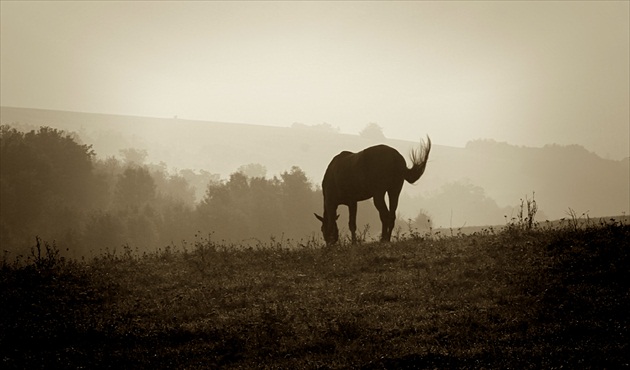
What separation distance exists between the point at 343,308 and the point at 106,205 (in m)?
60.3

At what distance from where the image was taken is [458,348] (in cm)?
682

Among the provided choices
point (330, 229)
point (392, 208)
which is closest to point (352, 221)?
point (330, 229)

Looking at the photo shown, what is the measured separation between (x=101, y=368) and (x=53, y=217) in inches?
2031

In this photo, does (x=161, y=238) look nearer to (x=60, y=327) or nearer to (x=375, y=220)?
(x=375, y=220)

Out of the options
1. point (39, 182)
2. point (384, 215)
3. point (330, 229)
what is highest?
point (39, 182)

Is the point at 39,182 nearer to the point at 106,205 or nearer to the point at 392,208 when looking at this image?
the point at 106,205

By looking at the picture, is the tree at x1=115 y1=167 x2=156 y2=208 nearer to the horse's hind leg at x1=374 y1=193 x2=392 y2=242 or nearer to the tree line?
the tree line

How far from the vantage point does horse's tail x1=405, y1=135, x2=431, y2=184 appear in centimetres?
1672

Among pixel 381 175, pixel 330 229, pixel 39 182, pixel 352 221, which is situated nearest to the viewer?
pixel 381 175

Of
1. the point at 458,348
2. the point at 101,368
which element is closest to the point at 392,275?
the point at 458,348

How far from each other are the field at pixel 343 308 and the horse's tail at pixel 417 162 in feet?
11.7

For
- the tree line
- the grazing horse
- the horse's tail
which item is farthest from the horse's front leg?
the tree line

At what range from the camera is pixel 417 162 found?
55.5 feet

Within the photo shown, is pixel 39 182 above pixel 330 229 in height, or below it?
above
